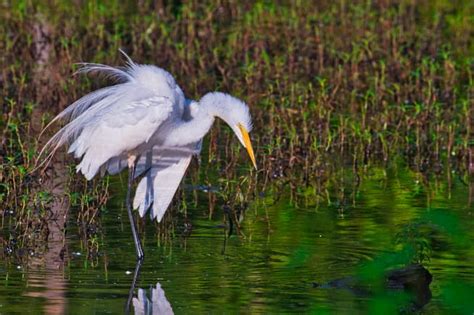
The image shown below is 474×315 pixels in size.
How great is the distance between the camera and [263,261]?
7594mm

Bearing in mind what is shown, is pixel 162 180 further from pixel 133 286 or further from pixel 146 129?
pixel 133 286

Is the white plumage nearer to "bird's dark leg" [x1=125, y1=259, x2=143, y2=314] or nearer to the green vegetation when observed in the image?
the green vegetation

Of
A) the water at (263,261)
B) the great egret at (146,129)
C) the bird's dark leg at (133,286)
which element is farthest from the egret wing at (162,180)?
the bird's dark leg at (133,286)

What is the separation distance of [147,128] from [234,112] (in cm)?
52

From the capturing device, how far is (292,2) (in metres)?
16.3

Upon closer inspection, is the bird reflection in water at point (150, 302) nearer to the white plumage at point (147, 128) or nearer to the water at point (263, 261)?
the water at point (263, 261)

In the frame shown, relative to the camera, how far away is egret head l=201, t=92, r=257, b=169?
809cm

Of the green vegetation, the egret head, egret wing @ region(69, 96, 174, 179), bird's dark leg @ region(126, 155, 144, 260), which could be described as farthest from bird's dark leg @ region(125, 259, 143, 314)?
the egret head

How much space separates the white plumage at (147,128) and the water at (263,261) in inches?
13.3

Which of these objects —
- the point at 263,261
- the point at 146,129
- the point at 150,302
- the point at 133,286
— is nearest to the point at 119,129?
the point at 146,129

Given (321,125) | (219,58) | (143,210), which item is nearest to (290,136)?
(321,125)

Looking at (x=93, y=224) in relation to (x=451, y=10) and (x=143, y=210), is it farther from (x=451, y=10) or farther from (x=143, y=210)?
(x=451, y=10)

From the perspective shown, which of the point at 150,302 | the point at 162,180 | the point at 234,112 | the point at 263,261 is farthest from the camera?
the point at 162,180

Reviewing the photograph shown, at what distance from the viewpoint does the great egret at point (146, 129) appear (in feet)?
26.3
